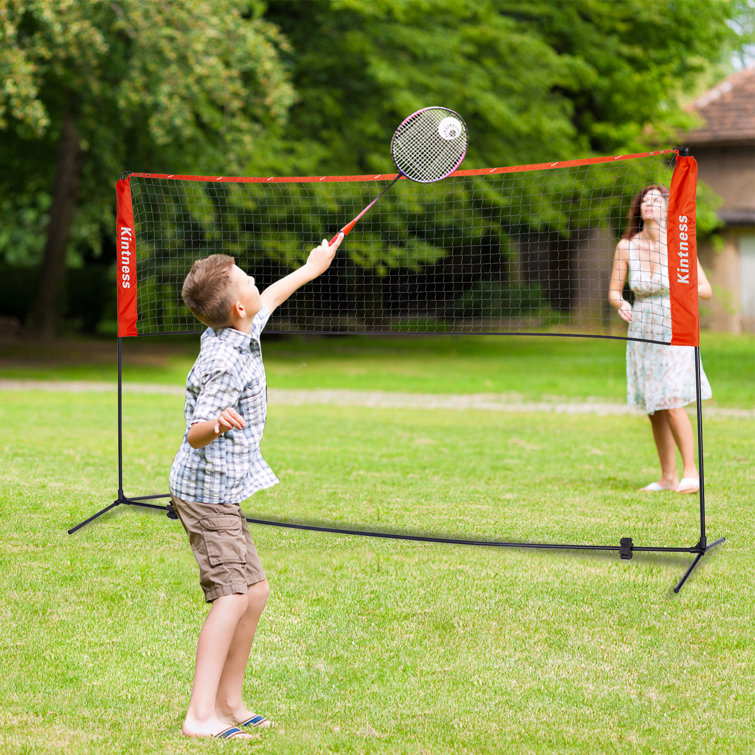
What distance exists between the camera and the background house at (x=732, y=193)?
31.4m

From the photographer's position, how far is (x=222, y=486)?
13.3 ft

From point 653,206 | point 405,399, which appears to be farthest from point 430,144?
point 405,399

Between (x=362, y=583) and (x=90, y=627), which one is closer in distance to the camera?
(x=90, y=627)

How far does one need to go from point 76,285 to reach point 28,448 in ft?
71.2

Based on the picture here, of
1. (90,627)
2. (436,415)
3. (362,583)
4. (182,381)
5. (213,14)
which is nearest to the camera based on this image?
(90,627)

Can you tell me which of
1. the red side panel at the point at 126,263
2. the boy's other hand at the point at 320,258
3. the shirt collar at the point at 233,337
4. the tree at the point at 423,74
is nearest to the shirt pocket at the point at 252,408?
the shirt collar at the point at 233,337

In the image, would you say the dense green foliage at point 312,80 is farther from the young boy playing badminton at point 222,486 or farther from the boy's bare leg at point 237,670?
the boy's bare leg at point 237,670

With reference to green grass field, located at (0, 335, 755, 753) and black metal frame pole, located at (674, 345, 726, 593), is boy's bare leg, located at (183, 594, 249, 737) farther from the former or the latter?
black metal frame pole, located at (674, 345, 726, 593)

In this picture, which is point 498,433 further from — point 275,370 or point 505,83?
point 505,83

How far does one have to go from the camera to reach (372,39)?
21953 millimetres

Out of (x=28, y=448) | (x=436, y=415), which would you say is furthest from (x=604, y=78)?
(x=28, y=448)

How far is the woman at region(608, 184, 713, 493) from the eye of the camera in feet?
25.1

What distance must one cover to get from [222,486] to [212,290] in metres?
0.73

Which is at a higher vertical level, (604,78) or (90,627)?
(604,78)
